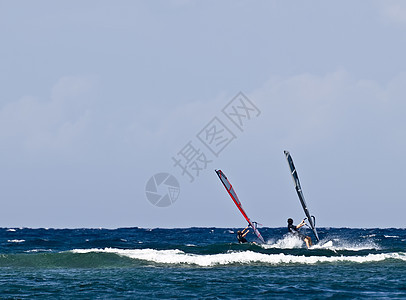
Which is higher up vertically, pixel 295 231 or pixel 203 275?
pixel 295 231

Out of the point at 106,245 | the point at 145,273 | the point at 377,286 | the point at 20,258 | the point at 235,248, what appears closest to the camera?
the point at 377,286

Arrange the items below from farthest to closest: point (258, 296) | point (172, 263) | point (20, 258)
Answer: point (20, 258)
point (172, 263)
point (258, 296)

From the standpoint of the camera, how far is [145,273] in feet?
61.8

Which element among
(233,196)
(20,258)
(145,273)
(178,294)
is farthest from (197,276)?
(233,196)

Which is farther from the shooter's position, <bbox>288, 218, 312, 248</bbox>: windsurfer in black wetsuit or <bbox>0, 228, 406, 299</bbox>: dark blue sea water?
<bbox>288, 218, 312, 248</bbox>: windsurfer in black wetsuit

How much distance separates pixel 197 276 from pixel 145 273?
1960 mm

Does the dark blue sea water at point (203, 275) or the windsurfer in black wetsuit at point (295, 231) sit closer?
the dark blue sea water at point (203, 275)

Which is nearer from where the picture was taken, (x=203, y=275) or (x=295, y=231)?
(x=203, y=275)

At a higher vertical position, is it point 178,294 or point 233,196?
point 233,196

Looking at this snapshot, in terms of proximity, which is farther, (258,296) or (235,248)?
(235,248)

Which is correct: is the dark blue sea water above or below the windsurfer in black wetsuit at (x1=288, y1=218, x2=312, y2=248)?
below

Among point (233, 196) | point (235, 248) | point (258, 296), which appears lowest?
point (258, 296)

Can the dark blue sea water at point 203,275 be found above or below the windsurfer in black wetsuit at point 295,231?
below

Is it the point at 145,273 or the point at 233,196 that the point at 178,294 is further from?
the point at 233,196
